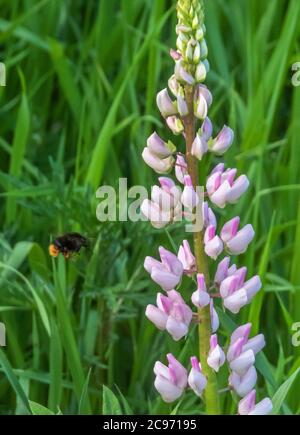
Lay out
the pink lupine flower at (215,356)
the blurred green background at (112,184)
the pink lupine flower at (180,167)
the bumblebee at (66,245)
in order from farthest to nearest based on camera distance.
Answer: the blurred green background at (112,184) → the bumblebee at (66,245) → the pink lupine flower at (180,167) → the pink lupine flower at (215,356)

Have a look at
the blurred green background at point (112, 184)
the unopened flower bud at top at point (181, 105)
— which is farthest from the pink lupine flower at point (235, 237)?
the blurred green background at point (112, 184)

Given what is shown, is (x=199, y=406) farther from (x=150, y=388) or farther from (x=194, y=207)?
(x=194, y=207)

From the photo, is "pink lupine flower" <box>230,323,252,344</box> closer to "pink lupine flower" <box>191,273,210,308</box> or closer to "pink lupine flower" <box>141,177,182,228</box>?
"pink lupine flower" <box>191,273,210,308</box>

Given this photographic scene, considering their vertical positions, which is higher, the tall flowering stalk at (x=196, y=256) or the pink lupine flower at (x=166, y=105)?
the pink lupine flower at (x=166, y=105)

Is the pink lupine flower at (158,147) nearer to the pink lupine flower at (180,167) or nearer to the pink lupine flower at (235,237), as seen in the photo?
the pink lupine flower at (180,167)

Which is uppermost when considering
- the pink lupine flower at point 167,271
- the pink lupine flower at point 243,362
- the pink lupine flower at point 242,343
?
the pink lupine flower at point 167,271

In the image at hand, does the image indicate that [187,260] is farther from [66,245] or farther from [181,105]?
[66,245]
